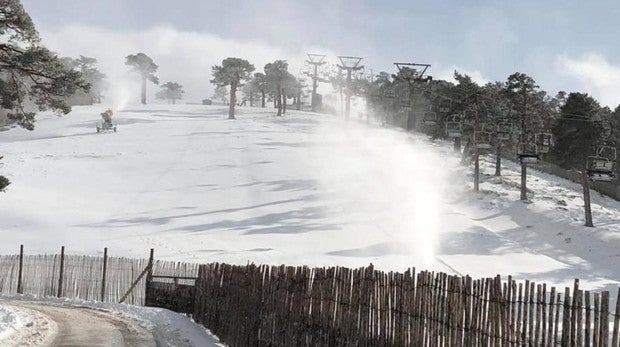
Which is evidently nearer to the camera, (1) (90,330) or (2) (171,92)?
(1) (90,330)

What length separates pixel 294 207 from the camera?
40.4 meters

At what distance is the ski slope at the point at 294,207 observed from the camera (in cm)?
3039

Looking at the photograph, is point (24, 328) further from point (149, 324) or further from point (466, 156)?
point (466, 156)

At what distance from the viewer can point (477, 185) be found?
159 feet

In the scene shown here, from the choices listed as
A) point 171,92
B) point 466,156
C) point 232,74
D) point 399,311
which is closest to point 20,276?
point 399,311

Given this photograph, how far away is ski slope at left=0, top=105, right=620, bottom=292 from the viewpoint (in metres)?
30.4

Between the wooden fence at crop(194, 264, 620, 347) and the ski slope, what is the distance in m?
15.5

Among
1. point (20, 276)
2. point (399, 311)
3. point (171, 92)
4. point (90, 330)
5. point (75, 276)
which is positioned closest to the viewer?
point (399, 311)

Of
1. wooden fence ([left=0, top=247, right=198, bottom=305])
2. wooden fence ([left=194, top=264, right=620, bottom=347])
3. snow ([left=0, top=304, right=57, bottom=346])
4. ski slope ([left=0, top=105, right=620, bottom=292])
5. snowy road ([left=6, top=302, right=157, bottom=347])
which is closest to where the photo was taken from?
wooden fence ([left=194, top=264, right=620, bottom=347])

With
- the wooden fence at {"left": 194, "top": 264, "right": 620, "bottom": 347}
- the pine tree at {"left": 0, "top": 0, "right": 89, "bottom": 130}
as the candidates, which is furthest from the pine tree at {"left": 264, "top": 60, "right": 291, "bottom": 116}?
the wooden fence at {"left": 194, "top": 264, "right": 620, "bottom": 347}

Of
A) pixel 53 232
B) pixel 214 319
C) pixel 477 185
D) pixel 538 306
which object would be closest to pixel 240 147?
pixel 477 185

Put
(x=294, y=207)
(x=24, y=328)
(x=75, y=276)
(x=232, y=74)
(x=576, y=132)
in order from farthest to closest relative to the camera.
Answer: (x=232, y=74) < (x=576, y=132) < (x=294, y=207) < (x=75, y=276) < (x=24, y=328)

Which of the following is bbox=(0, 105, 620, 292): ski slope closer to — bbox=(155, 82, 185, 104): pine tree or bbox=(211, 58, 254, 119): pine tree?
bbox=(211, 58, 254, 119): pine tree

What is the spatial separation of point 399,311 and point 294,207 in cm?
3251
